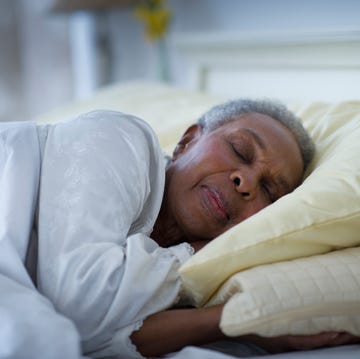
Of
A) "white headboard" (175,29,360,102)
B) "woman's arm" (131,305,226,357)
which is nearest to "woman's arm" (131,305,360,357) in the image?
"woman's arm" (131,305,226,357)

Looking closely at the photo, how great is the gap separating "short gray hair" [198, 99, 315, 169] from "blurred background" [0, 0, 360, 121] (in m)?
1.32

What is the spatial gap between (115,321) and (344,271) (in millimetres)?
325

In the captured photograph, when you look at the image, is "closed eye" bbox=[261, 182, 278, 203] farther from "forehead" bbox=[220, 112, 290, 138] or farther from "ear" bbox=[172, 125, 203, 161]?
"ear" bbox=[172, 125, 203, 161]

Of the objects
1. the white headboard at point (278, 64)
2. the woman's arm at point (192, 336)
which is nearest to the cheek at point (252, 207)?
the woman's arm at point (192, 336)

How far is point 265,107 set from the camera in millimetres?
1103

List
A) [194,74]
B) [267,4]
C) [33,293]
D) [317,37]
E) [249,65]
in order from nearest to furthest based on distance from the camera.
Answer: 1. [33,293]
2. [317,37]
3. [249,65]
4. [267,4]
5. [194,74]

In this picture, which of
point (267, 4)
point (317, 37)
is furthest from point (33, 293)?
point (267, 4)

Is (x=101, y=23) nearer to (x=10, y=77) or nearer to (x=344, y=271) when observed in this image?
(x=10, y=77)

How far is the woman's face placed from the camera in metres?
0.94

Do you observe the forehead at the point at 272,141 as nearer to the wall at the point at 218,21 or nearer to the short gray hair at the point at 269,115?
the short gray hair at the point at 269,115

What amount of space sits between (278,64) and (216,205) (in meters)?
0.94

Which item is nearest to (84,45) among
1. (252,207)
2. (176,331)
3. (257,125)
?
(257,125)

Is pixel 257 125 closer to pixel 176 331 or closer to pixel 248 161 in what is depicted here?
pixel 248 161

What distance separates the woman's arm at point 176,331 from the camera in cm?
73
